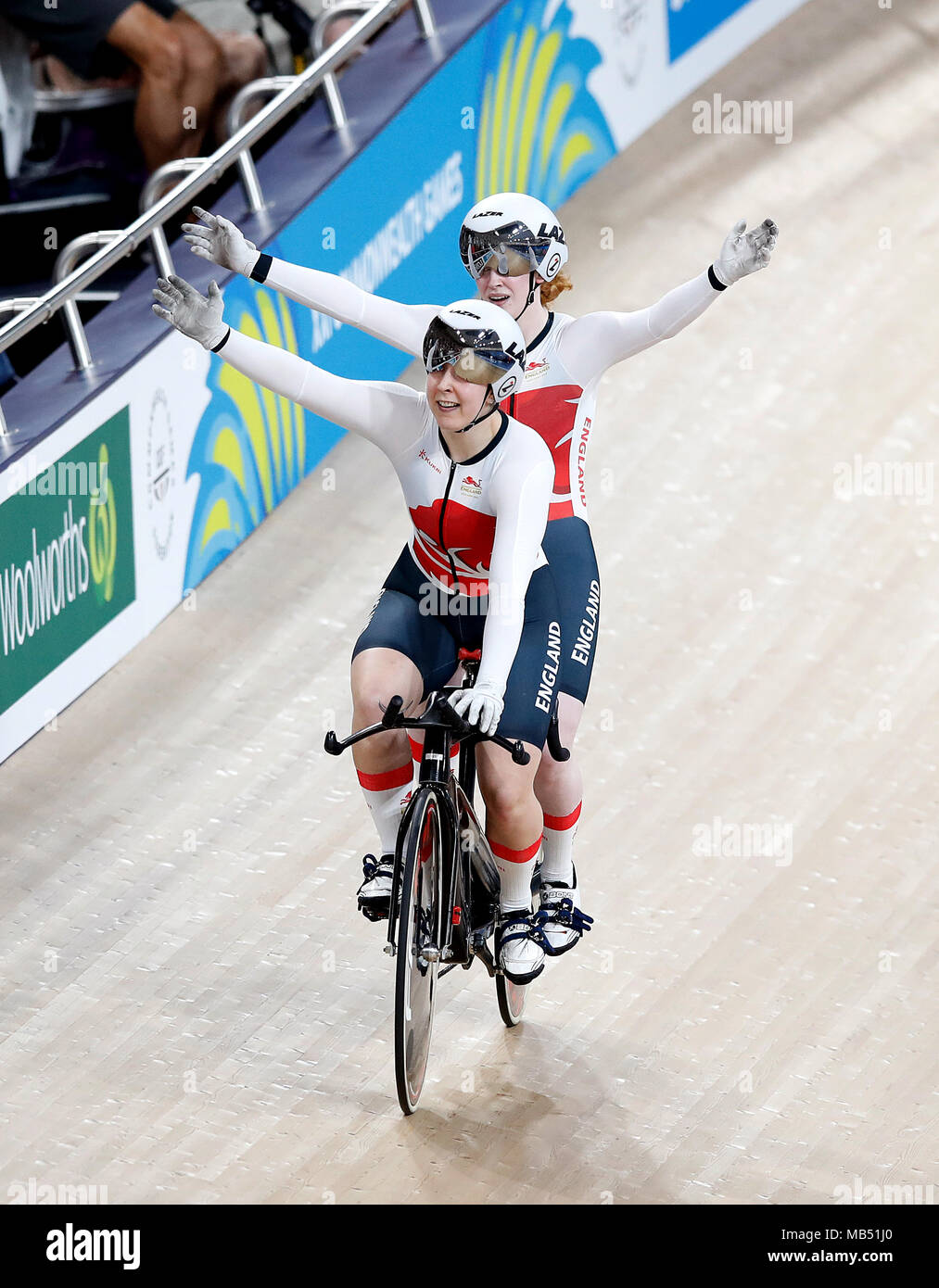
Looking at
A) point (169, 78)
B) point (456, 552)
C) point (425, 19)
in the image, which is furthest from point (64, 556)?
point (425, 19)

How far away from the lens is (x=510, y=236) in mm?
4211

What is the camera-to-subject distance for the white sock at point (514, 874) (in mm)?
4289

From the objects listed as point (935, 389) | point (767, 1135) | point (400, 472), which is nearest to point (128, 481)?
point (400, 472)

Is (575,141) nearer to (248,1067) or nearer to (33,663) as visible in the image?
(33,663)

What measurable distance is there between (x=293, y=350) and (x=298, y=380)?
2.54m

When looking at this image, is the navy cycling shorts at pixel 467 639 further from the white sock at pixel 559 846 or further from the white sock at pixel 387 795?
the white sock at pixel 559 846

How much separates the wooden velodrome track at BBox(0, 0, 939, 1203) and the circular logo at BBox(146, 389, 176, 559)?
13.8 inches

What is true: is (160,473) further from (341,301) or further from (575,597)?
(575,597)

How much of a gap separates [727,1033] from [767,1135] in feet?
1.19

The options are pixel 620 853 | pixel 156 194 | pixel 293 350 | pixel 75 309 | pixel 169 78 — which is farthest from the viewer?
pixel 169 78

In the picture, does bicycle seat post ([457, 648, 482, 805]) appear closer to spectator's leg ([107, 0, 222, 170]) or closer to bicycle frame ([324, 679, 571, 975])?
bicycle frame ([324, 679, 571, 975])

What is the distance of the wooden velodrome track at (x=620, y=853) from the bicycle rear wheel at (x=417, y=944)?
0.19 m

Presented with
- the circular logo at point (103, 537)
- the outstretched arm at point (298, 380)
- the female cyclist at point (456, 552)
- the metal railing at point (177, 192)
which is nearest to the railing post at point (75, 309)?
the metal railing at point (177, 192)

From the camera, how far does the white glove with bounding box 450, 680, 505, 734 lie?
12.5ft
